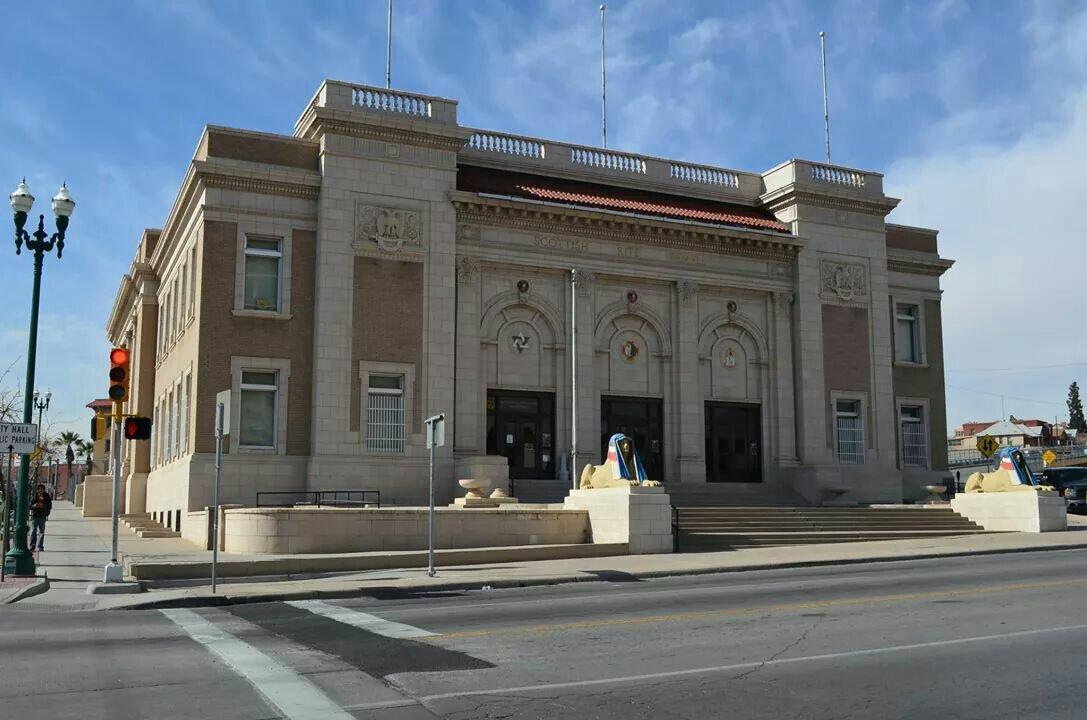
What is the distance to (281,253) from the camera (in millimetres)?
31688

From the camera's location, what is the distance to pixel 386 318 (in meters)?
32.0

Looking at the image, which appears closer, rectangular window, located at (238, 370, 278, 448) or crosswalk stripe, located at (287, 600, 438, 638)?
crosswalk stripe, located at (287, 600, 438, 638)

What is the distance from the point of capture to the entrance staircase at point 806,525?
27.8 meters

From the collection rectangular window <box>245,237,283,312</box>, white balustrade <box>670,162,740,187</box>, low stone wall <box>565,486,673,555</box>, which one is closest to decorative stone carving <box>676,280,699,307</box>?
white balustrade <box>670,162,740,187</box>

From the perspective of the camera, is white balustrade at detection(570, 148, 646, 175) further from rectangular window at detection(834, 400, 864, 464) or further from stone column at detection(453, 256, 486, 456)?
rectangular window at detection(834, 400, 864, 464)

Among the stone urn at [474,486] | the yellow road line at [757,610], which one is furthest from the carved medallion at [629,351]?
the yellow road line at [757,610]

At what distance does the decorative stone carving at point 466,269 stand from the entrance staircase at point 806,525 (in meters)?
→ 9.63

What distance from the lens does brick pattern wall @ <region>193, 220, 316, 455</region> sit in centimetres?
3037

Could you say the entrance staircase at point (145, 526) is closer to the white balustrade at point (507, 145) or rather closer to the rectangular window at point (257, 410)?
the rectangular window at point (257, 410)

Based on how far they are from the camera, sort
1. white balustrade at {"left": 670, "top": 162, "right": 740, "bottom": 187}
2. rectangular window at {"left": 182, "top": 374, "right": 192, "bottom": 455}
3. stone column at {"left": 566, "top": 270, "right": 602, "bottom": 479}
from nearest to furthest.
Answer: rectangular window at {"left": 182, "top": 374, "right": 192, "bottom": 455} < stone column at {"left": 566, "top": 270, "right": 602, "bottom": 479} < white balustrade at {"left": 670, "top": 162, "right": 740, "bottom": 187}

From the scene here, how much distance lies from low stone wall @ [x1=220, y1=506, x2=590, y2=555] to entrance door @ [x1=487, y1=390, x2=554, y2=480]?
24.2 ft

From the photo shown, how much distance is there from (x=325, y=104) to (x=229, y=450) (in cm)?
1044

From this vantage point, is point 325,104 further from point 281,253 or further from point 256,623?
point 256,623

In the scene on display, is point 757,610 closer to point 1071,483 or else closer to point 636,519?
point 636,519
